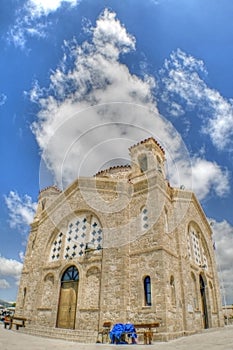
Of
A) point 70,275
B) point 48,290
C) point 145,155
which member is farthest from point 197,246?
point 48,290

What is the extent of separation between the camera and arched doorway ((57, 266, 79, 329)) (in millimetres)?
13664

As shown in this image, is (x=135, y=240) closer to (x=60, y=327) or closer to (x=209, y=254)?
(x=60, y=327)

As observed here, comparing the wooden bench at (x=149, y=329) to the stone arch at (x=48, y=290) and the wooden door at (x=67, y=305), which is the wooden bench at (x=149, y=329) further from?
the stone arch at (x=48, y=290)

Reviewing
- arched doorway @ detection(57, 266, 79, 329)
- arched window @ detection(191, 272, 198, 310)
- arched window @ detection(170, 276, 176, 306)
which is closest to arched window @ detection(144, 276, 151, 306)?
arched window @ detection(170, 276, 176, 306)

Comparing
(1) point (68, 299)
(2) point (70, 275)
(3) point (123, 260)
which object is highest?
(3) point (123, 260)

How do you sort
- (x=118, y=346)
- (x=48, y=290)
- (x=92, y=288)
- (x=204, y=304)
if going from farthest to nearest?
(x=204, y=304), (x=48, y=290), (x=92, y=288), (x=118, y=346)

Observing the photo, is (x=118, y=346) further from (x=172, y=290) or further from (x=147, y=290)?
(x=172, y=290)

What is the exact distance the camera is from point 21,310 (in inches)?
663

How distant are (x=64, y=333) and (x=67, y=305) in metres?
1.95

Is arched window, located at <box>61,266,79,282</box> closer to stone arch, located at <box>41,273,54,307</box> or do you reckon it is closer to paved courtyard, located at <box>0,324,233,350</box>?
stone arch, located at <box>41,273,54,307</box>

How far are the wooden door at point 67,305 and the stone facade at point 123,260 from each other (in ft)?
0.17

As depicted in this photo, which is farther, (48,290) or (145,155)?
(145,155)

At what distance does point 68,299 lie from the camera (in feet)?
46.9

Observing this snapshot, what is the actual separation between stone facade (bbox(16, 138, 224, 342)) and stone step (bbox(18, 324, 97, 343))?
0.13 m
